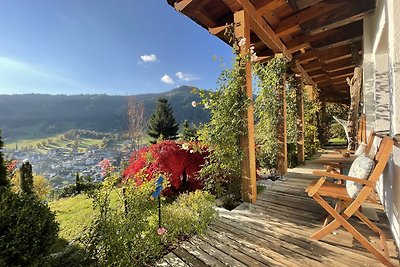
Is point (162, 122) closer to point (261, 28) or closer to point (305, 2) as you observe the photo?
point (261, 28)

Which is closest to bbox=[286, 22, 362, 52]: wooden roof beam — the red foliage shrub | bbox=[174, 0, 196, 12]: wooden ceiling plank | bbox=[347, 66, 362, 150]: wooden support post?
bbox=[347, 66, 362, 150]: wooden support post

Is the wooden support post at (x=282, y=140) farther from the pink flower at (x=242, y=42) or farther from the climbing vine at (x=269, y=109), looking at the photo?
the pink flower at (x=242, y=42)

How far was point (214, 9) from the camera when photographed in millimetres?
3373

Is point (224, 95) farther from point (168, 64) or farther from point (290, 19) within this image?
point (168, 64)

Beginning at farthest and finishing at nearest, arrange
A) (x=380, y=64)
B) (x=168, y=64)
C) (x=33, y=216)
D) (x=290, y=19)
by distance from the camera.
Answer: (x=168, y=64)
(x=290, y=19)
(x=380, y=64)
(x=33, y=216)

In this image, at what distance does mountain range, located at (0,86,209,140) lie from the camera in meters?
27.8

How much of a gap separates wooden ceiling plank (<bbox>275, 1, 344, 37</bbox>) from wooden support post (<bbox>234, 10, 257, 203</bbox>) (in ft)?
3.33

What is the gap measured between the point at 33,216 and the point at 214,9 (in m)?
3.57

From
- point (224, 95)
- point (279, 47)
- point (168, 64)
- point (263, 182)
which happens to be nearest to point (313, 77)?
point (279, 47)

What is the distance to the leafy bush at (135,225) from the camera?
69.5 inches

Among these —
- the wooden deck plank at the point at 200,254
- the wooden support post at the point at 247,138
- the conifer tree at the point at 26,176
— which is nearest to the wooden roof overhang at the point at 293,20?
the wooden support post at the point at 247,138

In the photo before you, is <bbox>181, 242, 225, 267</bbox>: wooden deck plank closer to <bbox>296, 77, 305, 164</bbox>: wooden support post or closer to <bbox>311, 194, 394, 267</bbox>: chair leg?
<bbox>311, 194, 394, 267</bbox>: chair leg

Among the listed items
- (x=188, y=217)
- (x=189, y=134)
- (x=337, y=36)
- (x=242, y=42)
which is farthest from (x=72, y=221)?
(x=189, y=134)

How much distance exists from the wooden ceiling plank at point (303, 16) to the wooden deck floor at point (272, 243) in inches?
116
